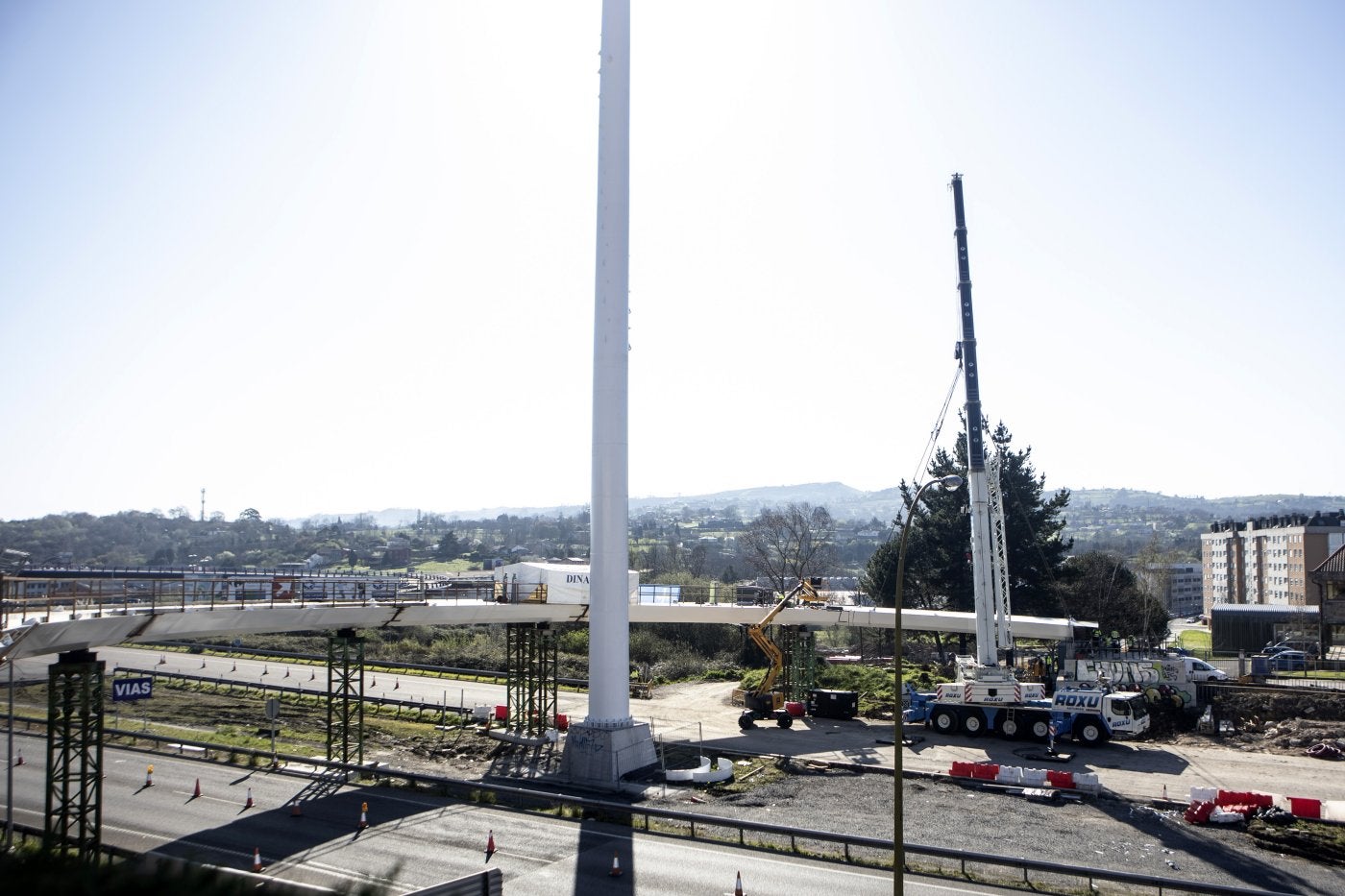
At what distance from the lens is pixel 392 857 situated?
2467cm

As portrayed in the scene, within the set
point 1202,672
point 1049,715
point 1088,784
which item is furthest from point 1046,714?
point 1202,672

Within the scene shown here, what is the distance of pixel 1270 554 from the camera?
130500mm

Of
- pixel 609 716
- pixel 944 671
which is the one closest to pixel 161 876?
pixel 609 716

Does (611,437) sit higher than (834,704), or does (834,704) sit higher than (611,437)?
(611,437)

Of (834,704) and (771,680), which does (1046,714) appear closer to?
(834,704)

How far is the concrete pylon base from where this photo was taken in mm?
33625

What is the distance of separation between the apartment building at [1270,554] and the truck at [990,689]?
78.4m

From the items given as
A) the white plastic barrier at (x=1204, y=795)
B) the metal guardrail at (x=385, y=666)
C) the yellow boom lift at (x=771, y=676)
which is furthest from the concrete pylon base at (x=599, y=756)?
the white plastic barrier at (x=1204, y=795)

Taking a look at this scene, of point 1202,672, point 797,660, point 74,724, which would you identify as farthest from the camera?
point 797,660

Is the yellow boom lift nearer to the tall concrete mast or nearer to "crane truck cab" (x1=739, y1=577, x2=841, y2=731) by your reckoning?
"crane truck cab" (x1=739, y1=577, x2=841, y2=731)

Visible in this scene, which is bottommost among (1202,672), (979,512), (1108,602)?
(1202,672)

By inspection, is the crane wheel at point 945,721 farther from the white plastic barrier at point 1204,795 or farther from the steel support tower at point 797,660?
the white plastic barrier at point 1204,795

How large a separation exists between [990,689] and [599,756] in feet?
63.0

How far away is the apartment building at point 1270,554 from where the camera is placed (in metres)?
112
